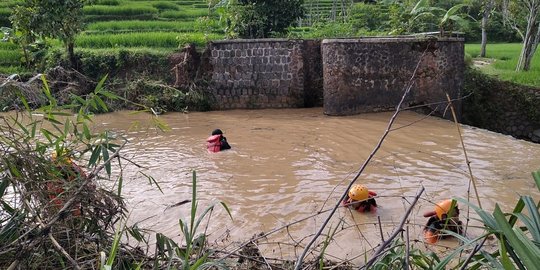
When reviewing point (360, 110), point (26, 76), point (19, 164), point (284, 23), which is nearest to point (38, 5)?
point (26, 76)

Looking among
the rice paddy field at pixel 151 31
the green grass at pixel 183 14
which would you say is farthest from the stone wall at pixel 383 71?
the green grass at pixel 183 14

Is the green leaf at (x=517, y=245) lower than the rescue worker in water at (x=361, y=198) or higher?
higher

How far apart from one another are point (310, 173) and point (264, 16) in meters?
7.07

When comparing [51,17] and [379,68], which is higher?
[51,17]

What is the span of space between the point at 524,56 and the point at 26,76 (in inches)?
440

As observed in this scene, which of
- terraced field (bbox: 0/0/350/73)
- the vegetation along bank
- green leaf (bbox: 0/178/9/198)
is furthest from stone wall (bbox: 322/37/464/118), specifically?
green leaf (bbox: 0/178/9/198)

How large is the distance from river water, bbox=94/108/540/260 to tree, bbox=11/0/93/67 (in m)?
3.48

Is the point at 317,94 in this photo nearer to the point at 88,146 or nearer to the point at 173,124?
the point at 173,124

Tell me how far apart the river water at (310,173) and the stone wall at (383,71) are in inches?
15.1

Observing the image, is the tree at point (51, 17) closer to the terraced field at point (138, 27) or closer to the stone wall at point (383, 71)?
the terraced field at point (138, 27)

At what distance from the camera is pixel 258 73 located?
37.6 feet

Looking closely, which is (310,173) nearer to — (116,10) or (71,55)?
(71,55)

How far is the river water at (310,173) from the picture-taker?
482cm

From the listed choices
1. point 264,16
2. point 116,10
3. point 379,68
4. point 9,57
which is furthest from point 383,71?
point 116,10
